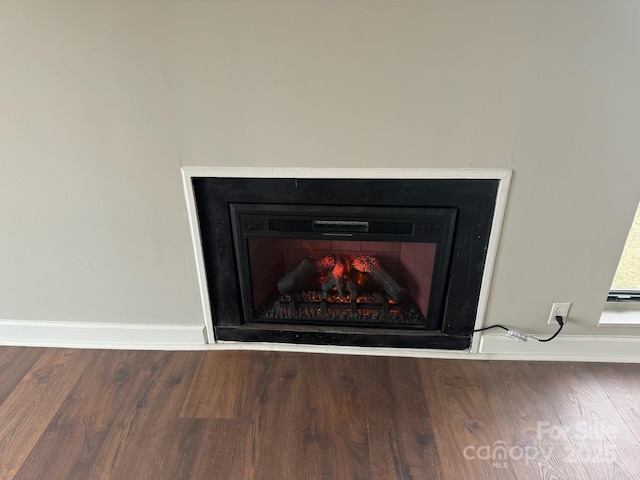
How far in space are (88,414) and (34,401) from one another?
0.26 m

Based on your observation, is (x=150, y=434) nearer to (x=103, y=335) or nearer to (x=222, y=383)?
(x=222, y=383)

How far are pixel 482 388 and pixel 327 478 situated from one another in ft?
2.47

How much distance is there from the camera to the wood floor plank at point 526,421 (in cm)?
133

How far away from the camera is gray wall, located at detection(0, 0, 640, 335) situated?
125cm

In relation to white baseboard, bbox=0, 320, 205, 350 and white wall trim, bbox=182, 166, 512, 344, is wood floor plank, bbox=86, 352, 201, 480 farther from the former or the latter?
white wall trim, bbox=182, 166, 512, 344

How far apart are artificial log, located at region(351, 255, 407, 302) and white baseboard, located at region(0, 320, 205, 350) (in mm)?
794

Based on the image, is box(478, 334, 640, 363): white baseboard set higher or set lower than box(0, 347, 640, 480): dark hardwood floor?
higher

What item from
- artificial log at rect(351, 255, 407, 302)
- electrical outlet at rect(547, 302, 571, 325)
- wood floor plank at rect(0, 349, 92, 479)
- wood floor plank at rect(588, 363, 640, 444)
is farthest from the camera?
artificial log at rect(351, 255, 407, 302)

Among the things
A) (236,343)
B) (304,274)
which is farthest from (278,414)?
(304,274)

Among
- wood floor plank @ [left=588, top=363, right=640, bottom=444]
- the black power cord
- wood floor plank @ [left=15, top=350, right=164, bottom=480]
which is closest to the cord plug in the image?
the black power cord

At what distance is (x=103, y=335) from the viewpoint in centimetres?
185

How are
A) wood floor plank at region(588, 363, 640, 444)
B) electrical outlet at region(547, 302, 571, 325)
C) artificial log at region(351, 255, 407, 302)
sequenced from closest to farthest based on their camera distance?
1. wood floor plank at region(588, 363, 640, 444)
2. electrical outlet at region(547, 302, 571, 325)
3. artificial log at region(351, 255, 407, 302)

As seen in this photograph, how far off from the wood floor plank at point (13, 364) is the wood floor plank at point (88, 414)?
0.90 feet

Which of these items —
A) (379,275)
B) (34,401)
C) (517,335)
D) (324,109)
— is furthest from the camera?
(379,275)
